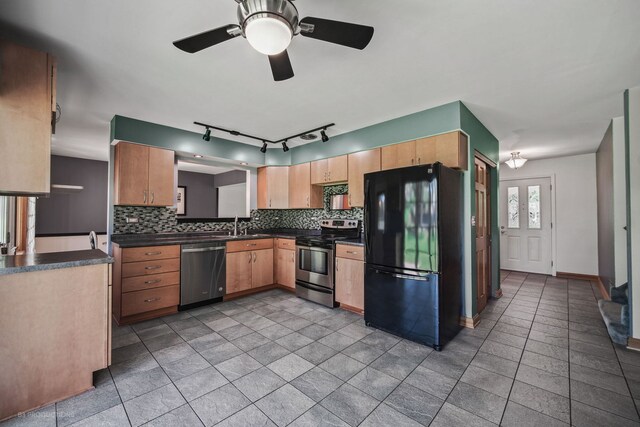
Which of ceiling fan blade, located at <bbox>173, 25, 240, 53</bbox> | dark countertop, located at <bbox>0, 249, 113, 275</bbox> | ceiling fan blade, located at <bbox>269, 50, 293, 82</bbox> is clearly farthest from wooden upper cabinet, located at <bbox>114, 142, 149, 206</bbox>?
ceiling fan blade, located at <bbox>269, 50, 293, 82</bbox>

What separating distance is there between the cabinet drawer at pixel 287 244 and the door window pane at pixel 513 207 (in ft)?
16.0

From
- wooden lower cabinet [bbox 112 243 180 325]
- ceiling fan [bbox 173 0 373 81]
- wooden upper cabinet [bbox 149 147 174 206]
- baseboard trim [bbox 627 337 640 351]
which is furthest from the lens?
wooden upper cabinet [bbox 149 147 174 206]

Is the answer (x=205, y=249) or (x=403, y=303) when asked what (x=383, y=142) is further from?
(x=205, y=249)

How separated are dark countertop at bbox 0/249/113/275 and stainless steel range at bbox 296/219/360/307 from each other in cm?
230

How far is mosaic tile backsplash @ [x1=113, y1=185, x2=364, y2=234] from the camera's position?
3573mm

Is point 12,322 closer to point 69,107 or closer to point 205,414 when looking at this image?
point 205,414

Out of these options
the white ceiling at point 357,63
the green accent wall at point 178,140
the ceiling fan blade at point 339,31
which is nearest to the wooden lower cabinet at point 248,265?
the green accent wall at point 178,140

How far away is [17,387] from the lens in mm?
1618

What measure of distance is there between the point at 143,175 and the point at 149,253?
103 centimetres

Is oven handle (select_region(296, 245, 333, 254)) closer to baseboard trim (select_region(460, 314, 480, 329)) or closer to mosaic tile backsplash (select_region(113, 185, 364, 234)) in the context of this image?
mosaic tile backsplash (select_region(113, 185, 364, 234))

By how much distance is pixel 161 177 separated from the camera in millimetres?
3588

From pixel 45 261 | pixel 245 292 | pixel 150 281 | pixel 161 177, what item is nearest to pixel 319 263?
pixel 245 292

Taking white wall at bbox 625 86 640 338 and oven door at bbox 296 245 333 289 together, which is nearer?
white wall at bbox 625 86 640 338

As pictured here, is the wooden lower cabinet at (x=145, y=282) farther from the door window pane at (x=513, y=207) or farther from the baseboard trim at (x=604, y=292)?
the door window pane at (x=513, y=207)
